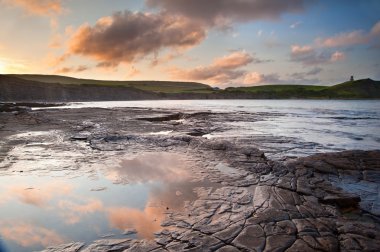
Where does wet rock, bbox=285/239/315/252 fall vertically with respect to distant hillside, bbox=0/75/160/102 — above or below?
below

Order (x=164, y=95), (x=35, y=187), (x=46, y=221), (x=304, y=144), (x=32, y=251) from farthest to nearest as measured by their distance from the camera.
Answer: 1. (x=164, y=95)
2. (x=304, y=144)
3. (x=35, y=187)
4. (x=46, y=221)
5. (x=32, y=251)

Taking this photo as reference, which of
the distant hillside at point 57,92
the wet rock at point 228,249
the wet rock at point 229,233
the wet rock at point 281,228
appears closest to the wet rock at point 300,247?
the wet rock at point 281,228

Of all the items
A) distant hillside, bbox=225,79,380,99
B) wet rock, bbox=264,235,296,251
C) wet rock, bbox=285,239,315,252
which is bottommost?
wet rock, bbox=285,239,315,252

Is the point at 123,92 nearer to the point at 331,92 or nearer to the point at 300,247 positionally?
the point at 331,92

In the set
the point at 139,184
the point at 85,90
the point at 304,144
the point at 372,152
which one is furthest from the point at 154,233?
the point at 85,90

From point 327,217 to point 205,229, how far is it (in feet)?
9.08

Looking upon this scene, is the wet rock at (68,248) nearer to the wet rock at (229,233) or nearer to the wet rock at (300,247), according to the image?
the wet rock at (229,233)

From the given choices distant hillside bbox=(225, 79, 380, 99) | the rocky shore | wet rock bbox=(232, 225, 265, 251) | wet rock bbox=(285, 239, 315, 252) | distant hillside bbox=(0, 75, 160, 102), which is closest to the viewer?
wet rock bbox=(285, 239, 315, 252)

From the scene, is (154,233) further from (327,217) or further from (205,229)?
(327,217)

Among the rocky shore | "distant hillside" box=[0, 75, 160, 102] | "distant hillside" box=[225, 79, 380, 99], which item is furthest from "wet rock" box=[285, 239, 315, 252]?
"distant hillside" box=[225, 79, 380, 99]

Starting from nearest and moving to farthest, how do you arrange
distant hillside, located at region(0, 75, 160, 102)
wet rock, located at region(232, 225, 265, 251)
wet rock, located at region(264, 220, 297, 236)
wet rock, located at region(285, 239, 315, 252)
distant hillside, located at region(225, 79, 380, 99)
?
wet rock, located at region(285, 239, 315, 252)
wet rock, located at region(232, 225, 265, 251)
wet rock, located at region(264, 220, 297, 236)
distant hillside, located at region(0, 75, 160, 102)
distant hillside, located at region(225, 79, 380, 99)

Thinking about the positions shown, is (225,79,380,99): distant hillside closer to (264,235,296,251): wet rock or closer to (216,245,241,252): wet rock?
(264,235,296,251): wet rock

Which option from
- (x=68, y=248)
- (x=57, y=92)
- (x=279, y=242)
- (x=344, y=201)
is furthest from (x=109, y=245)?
(x=57, y=92)

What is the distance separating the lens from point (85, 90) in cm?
12938
